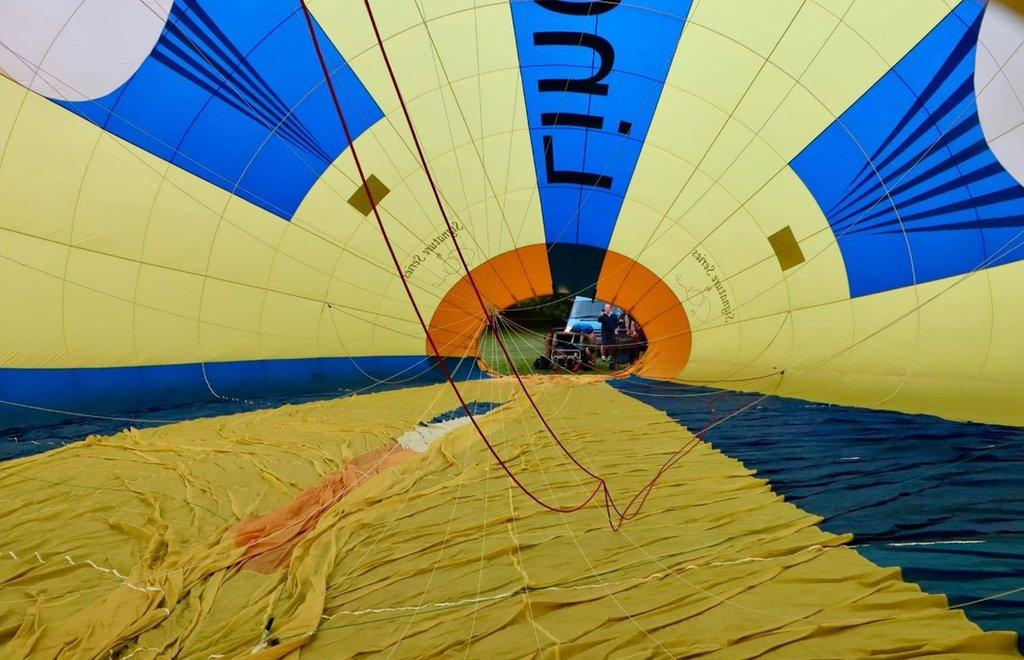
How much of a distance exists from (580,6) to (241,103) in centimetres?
172

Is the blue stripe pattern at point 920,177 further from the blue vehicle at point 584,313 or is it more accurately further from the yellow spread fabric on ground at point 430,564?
the blue vehicle at point 584,313

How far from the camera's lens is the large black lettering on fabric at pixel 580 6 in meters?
2.74

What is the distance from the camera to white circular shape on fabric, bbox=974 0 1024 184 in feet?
7.59

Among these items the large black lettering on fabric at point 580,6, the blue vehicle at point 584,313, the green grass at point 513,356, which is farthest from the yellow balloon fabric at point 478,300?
the blue vehicle at point 584,313

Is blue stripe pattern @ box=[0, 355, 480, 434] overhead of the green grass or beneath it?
beneath

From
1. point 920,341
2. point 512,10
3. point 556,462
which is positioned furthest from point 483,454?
point 920,341

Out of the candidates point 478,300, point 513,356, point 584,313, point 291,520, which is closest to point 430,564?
point 291,520

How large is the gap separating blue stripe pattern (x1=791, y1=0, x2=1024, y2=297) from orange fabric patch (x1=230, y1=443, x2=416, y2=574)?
266 cm

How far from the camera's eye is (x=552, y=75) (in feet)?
10.0

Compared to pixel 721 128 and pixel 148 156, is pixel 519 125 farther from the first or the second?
pixel 148 156

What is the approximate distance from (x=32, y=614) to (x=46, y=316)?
1742 mm

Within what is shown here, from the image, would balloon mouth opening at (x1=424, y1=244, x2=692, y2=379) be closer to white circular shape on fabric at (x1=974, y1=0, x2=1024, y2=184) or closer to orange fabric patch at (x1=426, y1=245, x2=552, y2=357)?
orange fabric patch at (x1=426, y1=245, x2=552, y2=357)

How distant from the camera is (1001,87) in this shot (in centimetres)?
242

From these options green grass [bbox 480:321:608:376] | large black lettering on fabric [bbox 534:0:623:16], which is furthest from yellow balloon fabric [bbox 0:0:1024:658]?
green grass [bbox 480:321:608:376]
